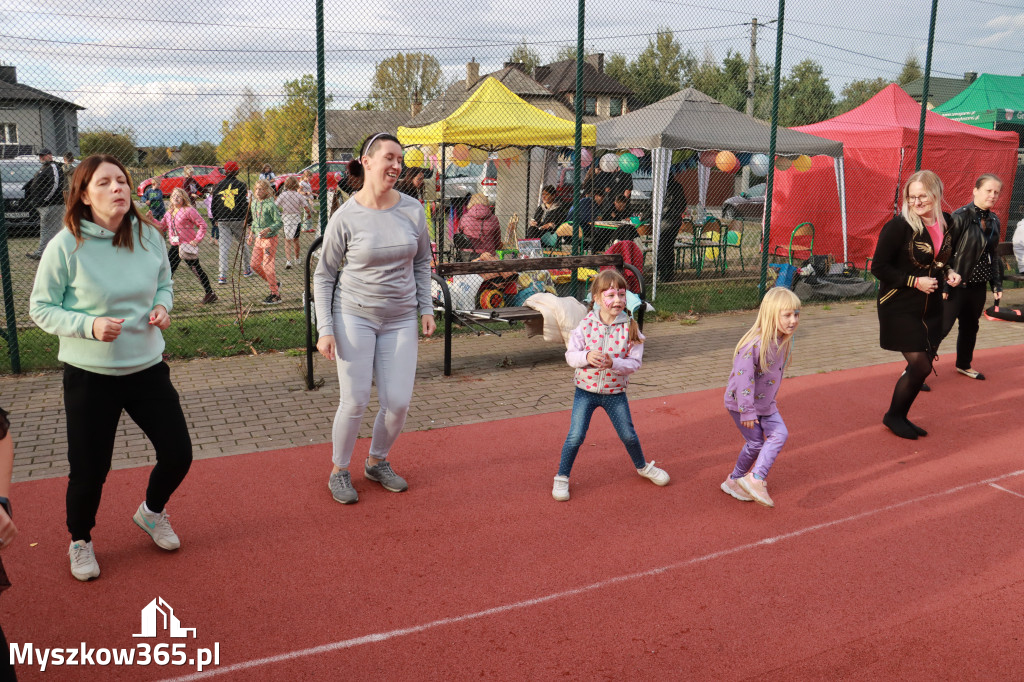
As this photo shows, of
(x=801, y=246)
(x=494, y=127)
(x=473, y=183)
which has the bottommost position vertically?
(x=801, y=246)

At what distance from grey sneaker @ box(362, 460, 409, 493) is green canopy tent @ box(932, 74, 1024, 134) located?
19154 mm

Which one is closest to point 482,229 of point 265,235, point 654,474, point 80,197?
point 265,235

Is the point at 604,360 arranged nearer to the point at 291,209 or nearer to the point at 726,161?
the point at 726,161

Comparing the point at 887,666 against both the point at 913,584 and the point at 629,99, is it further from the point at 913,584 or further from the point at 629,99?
the point at 629,99

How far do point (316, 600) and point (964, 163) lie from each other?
15.0 meters

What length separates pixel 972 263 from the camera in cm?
643

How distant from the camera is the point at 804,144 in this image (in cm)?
1308

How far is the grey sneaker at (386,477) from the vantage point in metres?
4.85

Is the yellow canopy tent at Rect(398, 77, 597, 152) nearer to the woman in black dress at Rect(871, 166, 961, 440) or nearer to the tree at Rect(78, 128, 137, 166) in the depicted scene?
the tree at Rect(78, 128, 137, 166)

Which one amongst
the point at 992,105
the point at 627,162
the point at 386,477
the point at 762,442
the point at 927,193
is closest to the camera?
the point at 762,442

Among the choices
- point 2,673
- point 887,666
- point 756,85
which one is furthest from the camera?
point 756,85

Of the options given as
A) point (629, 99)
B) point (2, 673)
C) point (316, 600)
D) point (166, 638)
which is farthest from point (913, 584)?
point (629, 99)

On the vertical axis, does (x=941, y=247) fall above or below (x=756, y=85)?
below

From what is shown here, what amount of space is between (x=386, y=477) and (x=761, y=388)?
88.1 inches
